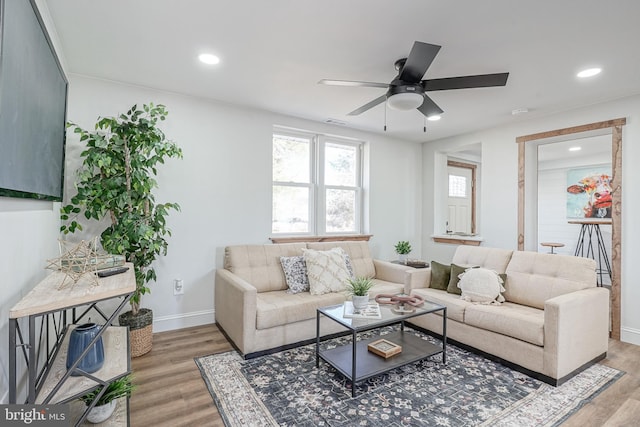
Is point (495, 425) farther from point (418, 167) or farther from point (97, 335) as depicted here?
point (418, 167)

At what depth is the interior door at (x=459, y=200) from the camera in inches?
218

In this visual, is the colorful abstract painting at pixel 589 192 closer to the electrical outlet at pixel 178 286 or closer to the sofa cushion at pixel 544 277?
the sofa cushion at pixel 544 277

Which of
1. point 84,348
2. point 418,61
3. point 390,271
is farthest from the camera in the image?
point 390,271

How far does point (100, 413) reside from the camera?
63.2 inches

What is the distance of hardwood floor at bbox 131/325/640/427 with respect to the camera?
1871 millimetres

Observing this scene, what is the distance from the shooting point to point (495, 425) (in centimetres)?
182

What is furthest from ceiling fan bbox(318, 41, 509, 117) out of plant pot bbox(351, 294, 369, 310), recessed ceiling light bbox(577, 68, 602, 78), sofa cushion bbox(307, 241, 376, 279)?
sofa cushion bbox(307, 241, 376, 279)

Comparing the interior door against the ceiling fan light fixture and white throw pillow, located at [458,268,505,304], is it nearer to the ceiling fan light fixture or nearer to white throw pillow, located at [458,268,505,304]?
white throw pillow, located at [458,268,505,304]

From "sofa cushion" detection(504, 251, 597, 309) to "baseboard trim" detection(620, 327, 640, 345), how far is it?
3.35 ft

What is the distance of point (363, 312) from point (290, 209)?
2.06 m

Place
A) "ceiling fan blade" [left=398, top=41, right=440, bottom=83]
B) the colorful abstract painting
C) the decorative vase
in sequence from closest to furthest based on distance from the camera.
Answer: the decorative vase → "ceiling fan blade" [left=398, top=41, right=440, bottom=83] → the colorful abstract painting

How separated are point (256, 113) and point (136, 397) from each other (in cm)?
301

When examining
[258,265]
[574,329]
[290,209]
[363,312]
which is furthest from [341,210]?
[574,329]

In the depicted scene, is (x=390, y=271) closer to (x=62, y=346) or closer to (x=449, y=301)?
(x=449, y=301)
